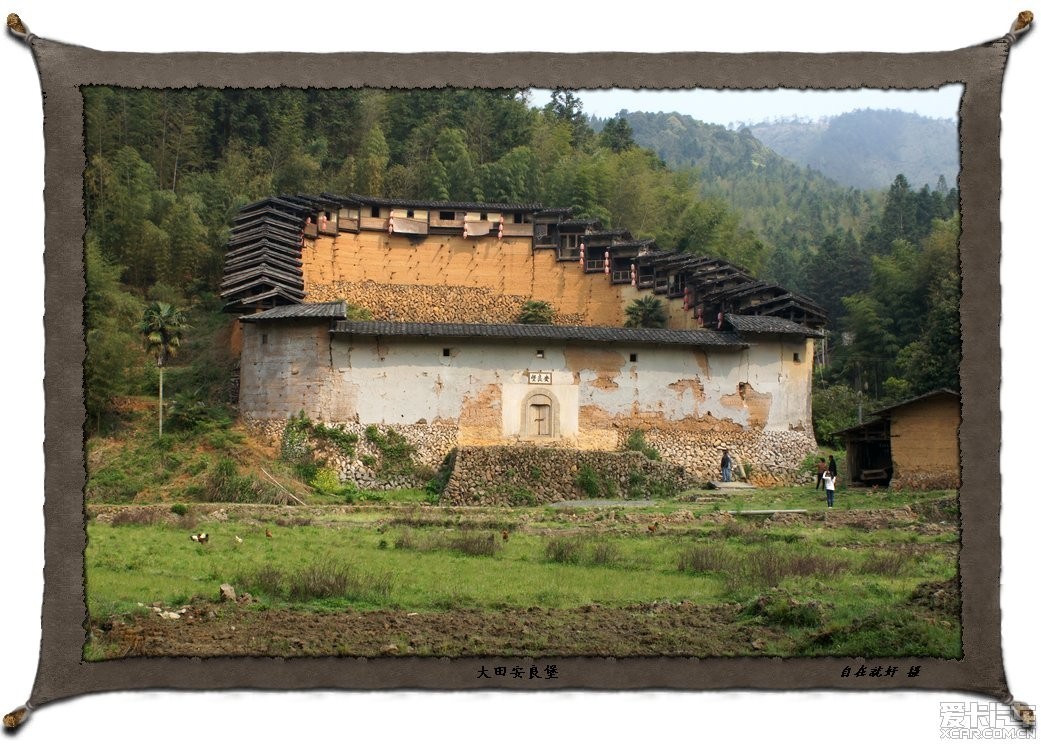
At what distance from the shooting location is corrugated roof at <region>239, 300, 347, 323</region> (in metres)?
23.4

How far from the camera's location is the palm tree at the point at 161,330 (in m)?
17.8

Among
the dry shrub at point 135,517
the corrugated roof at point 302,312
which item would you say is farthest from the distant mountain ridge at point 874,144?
the corrugated roof at point 302,312

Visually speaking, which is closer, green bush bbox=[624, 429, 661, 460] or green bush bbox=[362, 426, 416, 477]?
green bush bbox=[362, 426, 416, 477]

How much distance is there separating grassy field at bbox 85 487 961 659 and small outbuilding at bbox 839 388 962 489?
71cm

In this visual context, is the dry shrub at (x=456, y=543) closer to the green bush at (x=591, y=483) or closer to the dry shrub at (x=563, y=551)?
the dry shrub at (x=563, y=551)

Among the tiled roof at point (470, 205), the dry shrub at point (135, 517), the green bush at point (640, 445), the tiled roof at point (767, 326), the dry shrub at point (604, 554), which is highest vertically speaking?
the tiled roof at point (470, 205)

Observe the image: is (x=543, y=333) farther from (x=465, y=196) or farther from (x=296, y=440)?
(x=465, y=196)

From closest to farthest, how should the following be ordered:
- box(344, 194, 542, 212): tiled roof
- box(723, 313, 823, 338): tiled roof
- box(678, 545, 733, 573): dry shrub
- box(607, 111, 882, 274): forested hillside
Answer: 1. box(678, 545, 733, 573): dry shrub
2. box(607, 111, 882, 274): forested hillside
3. box(723, 313, 823, 338): tiled roof
4. box(344, 194, 542, 212): tiled roof

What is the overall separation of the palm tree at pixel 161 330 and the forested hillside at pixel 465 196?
0.46 m

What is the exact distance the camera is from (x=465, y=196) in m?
33.8

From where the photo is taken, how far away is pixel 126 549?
10.8 metres

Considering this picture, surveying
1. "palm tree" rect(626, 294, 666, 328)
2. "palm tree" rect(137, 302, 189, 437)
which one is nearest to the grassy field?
"palm tree" rect(137, 302, 189, 437)

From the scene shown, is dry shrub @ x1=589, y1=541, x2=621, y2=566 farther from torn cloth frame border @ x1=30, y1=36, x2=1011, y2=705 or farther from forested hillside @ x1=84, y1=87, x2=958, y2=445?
torn cloth frame border @ x1=30, y1=36, x2=1011, y2=705

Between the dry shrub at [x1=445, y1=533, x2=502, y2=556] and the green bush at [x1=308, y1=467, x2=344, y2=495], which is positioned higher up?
the green bush at [x1=308, y1=467, x2=344, y2=495]
